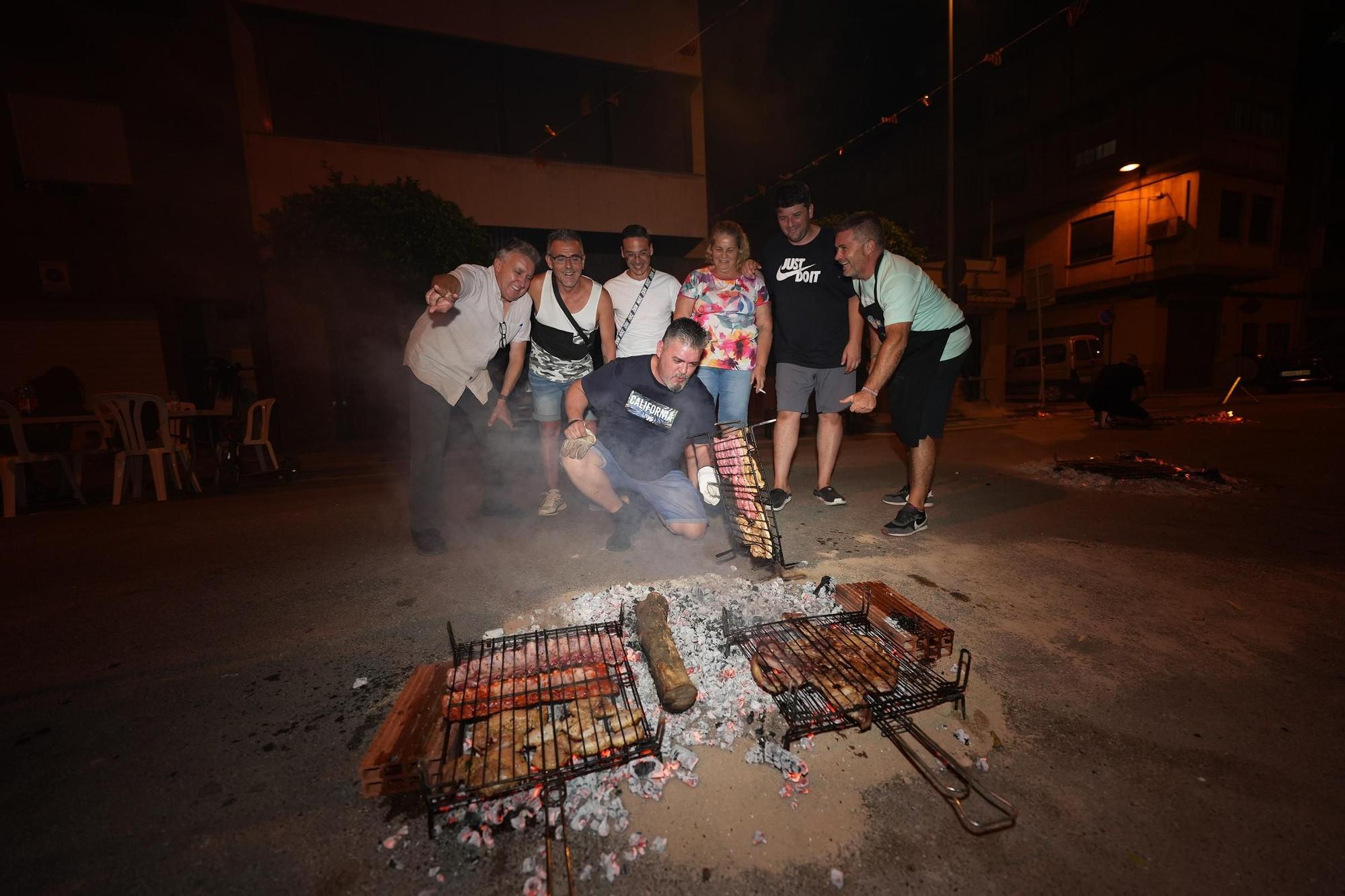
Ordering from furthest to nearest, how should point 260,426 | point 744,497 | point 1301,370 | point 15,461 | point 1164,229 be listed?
point 1164,229
point 1301,370
point 260,426
point 15,461
point 744,497

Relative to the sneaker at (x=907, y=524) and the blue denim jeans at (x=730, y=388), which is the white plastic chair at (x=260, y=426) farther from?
the sneaker at (x=907, y=524)

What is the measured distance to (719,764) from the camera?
172 cm

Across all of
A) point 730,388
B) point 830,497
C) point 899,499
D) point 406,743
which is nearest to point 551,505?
point 730,388

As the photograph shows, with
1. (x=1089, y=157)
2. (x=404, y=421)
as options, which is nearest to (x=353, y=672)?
(x=404, y=421)

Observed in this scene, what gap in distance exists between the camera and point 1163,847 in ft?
4.54

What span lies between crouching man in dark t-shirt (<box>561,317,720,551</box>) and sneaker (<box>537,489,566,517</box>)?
3.79 ft

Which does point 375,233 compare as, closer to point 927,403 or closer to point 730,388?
point 730,388

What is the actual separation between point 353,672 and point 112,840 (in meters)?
0.84

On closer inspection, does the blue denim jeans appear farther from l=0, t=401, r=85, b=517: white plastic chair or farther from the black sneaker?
l=0, t=401, r=85, b=517: white plastic chair

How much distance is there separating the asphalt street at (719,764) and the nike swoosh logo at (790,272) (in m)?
1.94

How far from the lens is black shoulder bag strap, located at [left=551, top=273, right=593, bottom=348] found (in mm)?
4184

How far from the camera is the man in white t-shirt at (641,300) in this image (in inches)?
170

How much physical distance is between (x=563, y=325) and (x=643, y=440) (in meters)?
1.38

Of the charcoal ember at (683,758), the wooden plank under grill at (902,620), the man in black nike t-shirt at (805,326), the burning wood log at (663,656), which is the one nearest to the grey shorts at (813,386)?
the man in black nike t-shirt at (805,326)
